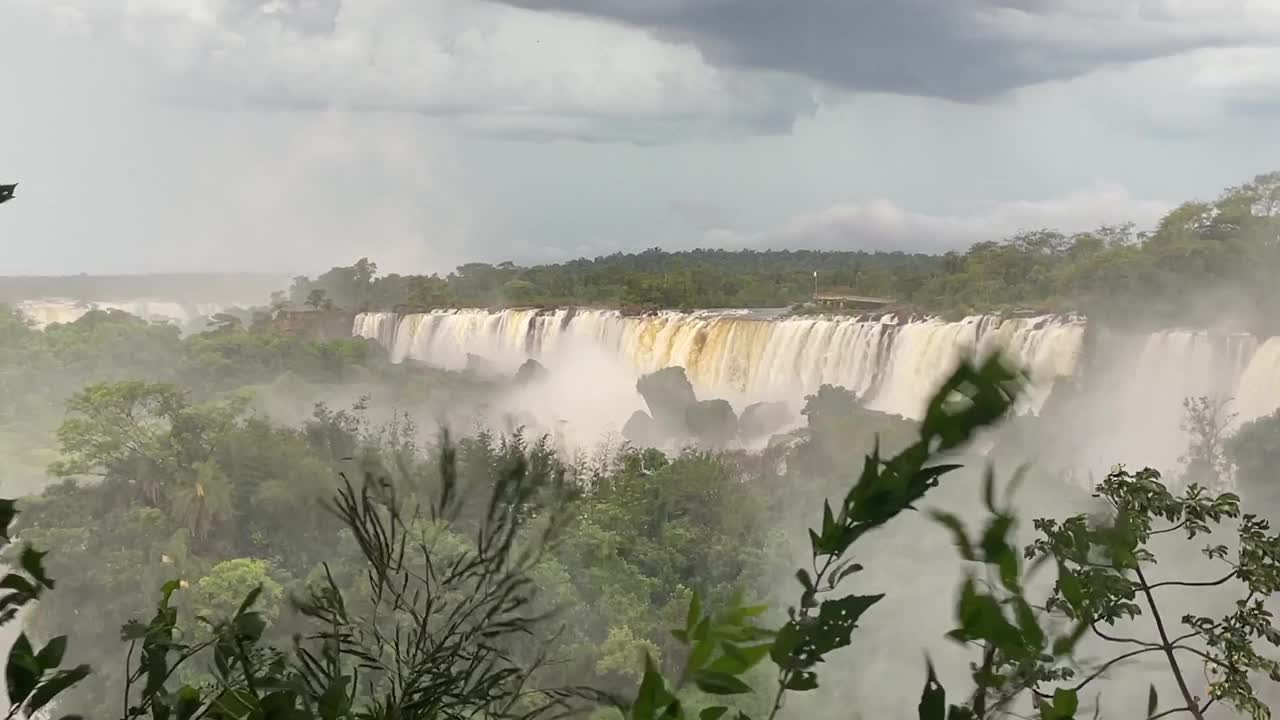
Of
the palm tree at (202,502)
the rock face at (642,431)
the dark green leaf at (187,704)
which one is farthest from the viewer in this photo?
the rock face at (642,431)

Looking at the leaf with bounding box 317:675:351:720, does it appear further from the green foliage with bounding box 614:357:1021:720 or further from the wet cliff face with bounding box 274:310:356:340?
the wet cliff face with bounding box 274:310:356:340

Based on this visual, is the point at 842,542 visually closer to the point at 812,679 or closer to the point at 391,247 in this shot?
the point at 812,679

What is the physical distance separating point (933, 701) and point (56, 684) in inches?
10.4

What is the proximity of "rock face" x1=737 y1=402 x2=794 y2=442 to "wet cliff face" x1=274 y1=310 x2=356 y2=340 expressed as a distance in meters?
5.25

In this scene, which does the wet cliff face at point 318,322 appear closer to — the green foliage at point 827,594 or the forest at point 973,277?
the forest at point 973,277

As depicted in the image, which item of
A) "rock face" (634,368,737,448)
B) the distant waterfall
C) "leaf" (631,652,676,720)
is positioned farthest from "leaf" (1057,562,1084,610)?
"rock face" (634,368,737,448)

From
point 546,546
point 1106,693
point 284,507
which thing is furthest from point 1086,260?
point 546,546

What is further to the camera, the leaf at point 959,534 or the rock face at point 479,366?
the rock face at point 479,366

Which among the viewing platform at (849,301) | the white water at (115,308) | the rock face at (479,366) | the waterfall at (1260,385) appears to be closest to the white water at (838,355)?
the waterfall at (1260,385)

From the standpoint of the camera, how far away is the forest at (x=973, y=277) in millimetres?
6906

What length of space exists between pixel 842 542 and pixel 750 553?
6.99 m

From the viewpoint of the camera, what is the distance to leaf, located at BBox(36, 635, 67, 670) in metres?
0.33

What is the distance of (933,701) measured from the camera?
0.71ft

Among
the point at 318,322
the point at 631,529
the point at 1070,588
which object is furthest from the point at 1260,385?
the point at 318,322
